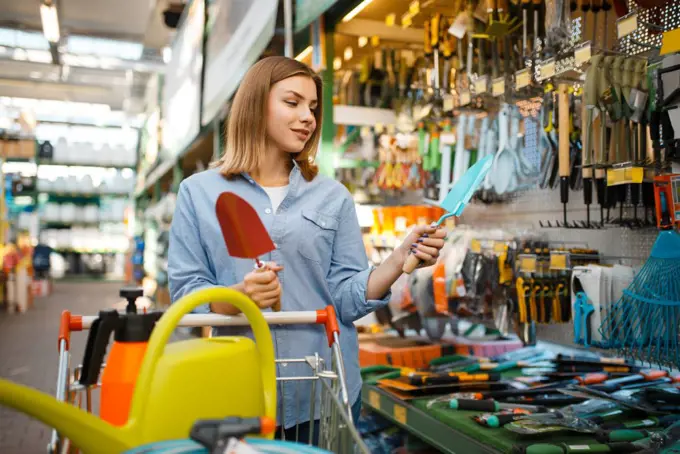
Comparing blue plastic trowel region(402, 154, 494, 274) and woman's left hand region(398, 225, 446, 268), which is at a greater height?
blue plastic trowel region(402, 154, 494, 274)

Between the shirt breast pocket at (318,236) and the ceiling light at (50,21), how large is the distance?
907 cm

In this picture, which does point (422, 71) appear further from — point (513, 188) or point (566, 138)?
point (566, 138)

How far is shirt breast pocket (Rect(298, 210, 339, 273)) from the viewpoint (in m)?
1.58

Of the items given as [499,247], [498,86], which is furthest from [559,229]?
[498,86]

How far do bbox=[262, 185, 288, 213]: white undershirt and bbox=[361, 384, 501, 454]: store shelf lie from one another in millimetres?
960

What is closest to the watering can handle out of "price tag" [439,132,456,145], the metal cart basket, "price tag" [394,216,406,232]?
the metal cart basket

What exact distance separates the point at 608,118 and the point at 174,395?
1.91m

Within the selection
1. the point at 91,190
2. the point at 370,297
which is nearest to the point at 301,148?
the point at 370,297

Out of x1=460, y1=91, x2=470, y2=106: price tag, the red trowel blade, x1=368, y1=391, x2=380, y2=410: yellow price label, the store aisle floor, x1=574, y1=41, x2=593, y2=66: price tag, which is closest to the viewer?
the red trowel blade

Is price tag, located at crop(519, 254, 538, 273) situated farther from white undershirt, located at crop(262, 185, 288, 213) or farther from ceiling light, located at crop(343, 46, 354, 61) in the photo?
ceiling light, located at crop(343, 46, 354, 61)

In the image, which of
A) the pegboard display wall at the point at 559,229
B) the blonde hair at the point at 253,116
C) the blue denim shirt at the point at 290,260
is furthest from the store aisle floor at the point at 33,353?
the pegboard display wall at the point at 559,229

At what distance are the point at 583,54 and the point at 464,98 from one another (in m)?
0.80

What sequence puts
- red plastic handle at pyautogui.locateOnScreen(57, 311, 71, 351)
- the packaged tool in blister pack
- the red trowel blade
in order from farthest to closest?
the packaged tool in blister pack
red plastic handle at pyautogui.locateOnScreen(57, 311, 71, 351)
the red trowel blade

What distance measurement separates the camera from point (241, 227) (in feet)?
3.67
